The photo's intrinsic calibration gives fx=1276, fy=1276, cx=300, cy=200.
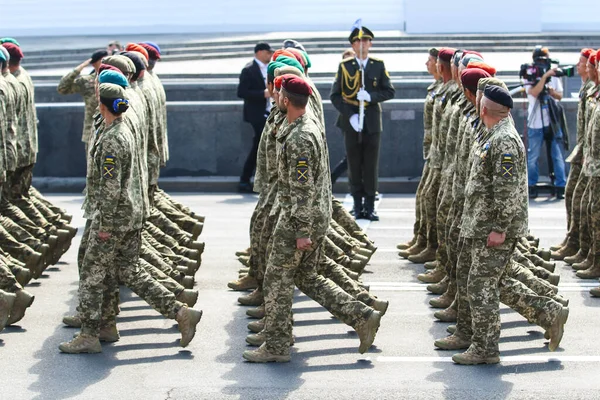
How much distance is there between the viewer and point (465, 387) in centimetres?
893

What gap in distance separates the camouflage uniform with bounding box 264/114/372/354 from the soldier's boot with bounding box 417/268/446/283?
113 inches

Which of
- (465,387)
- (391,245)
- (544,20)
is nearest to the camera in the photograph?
(465,387)

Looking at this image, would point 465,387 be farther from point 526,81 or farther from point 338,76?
point 526,81

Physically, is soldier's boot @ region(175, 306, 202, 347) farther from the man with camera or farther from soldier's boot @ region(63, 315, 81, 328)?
the man with camera

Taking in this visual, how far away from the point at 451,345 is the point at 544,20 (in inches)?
1021

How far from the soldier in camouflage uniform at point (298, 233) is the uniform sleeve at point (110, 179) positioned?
1.22m

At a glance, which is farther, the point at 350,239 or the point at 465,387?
the point at 350,239

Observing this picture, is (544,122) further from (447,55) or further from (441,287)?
(441,287)

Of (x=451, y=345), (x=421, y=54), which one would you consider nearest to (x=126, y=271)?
(x=451, y=345)

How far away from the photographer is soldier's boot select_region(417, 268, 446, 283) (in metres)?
12.3

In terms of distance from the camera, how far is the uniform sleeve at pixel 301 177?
9.20 meters

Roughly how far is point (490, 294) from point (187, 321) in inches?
90.8

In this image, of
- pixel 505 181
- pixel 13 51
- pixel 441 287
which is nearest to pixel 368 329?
pixel 505 181

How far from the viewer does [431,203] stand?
42.2ft
